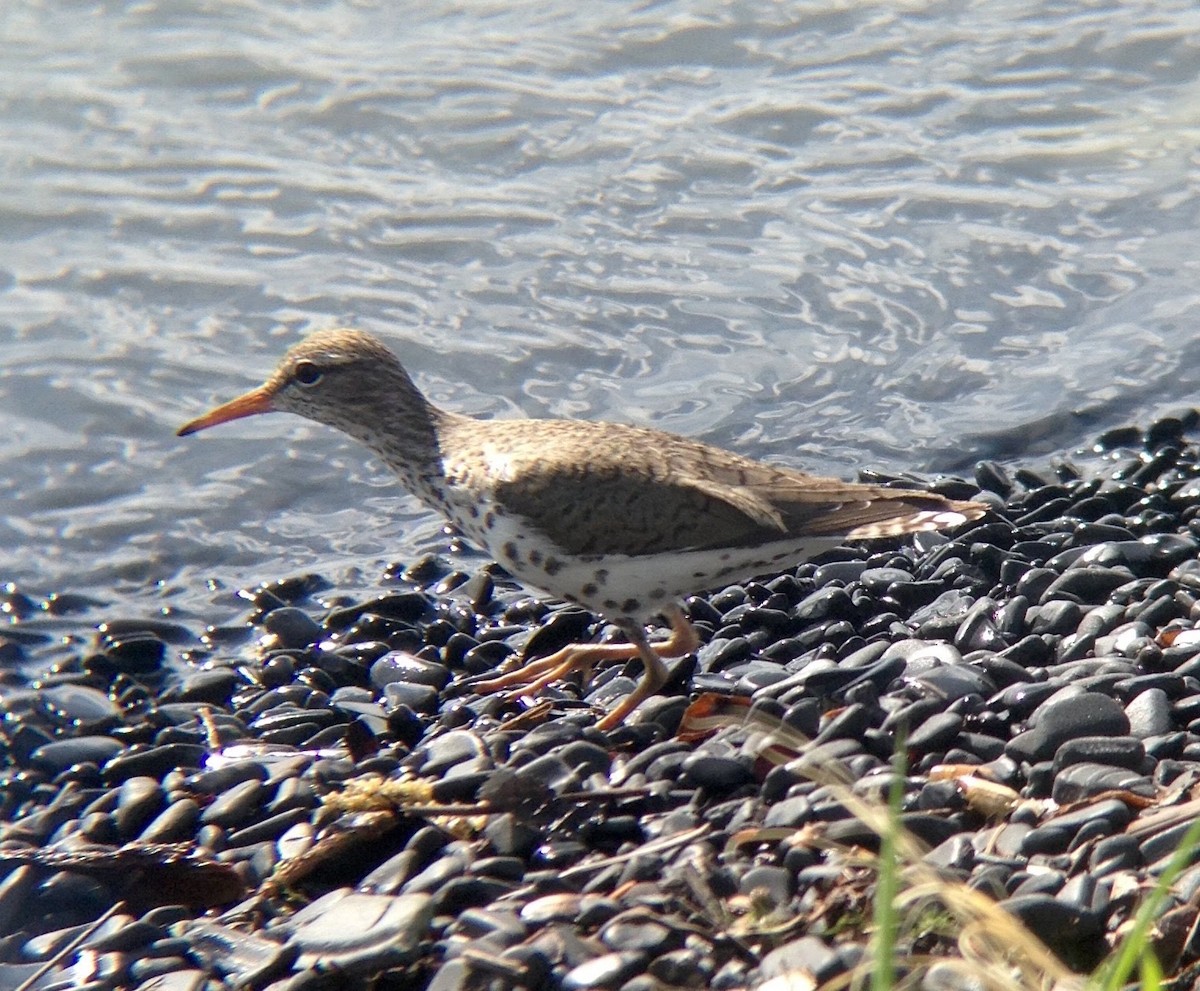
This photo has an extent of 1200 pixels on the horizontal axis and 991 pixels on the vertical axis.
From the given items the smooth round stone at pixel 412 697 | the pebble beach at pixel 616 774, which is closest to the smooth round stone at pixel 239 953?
the pebble beach at pixel 616 774

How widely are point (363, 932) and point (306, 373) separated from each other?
3.81 metres

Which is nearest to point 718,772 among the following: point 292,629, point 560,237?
point 292,629

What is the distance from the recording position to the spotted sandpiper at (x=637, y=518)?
5.87 meters

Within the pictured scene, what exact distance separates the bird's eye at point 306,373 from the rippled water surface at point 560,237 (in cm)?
126

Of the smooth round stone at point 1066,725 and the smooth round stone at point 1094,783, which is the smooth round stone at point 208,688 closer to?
the smooth round stone at point 1066,725

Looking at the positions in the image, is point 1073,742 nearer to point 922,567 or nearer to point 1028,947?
point 1028,947

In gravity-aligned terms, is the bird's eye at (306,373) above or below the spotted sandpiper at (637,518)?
above

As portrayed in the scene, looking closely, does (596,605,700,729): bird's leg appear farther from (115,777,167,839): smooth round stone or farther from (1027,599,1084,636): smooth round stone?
(115,777,167,839): smooth round stone

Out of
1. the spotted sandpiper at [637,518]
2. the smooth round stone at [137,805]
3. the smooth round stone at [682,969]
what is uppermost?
the spotted sandpiper at [637,518]

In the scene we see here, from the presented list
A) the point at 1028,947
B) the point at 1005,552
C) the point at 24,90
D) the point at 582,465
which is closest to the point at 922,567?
the point at 1005,552

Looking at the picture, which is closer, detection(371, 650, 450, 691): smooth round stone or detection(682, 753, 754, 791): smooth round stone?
detection(682, 753, 754, 791): smooth round stone

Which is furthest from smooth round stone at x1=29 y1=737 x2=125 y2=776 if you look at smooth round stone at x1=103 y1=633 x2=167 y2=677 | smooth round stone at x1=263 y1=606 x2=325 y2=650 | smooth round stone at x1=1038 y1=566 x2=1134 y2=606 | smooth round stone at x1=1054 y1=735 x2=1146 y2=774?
smooth round stone at x1=1038 y1=566 x2=1134 y2=606

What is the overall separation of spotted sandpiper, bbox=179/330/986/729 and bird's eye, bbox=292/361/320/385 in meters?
1.15

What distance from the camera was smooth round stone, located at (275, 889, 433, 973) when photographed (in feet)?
12.8
